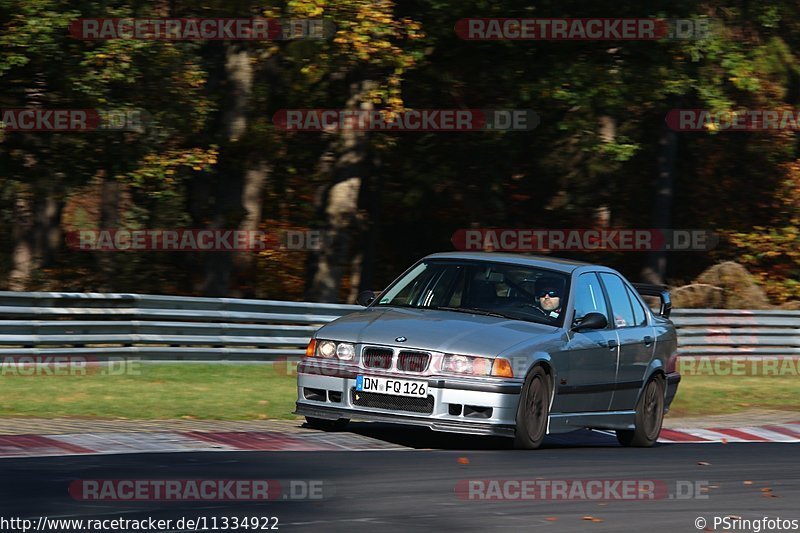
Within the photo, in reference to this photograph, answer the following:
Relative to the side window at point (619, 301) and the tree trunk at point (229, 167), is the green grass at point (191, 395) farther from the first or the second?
the tree trunk at point (229, 167)

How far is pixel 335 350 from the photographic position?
10.9m

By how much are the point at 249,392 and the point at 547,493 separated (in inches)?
271

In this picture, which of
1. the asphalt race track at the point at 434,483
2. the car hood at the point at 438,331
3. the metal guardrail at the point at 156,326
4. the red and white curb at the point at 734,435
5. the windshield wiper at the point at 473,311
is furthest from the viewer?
the metal guardrail at the point at 156,326

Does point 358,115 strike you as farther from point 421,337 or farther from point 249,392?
point 421,337

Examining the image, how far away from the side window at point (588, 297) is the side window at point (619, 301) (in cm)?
17

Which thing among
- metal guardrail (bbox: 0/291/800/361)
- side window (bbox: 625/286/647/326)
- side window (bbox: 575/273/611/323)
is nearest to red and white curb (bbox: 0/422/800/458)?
side window (bbox: 575/273/611/323)

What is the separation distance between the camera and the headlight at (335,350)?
10.8m

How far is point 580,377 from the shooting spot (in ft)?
37.6

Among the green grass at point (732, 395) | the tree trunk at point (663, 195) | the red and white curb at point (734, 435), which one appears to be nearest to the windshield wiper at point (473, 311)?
the red and white curb at point (734, 435)

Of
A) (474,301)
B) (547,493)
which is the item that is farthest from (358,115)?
(547,493)

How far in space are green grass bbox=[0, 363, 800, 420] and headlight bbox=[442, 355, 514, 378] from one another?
Answer: 318 cm

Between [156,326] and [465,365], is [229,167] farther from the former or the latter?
[465,365]

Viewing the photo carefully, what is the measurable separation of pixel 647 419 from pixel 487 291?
212cm

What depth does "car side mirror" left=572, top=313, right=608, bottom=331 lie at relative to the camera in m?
11.4
